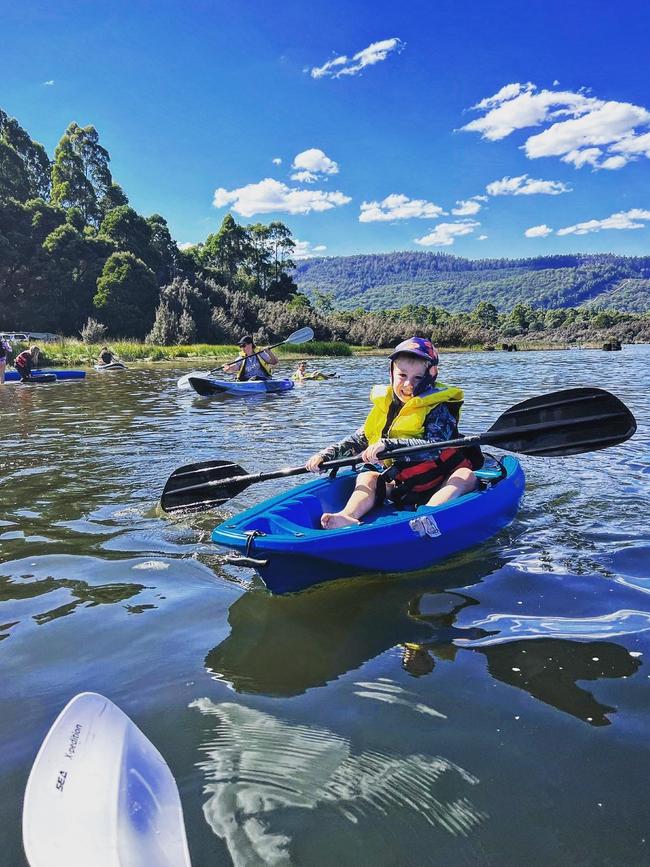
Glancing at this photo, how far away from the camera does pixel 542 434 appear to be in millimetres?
4625

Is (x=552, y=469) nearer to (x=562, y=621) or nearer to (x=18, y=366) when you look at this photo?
(x=562, y=621)

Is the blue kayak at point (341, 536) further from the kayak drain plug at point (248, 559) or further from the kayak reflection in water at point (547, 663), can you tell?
the kayak reflection in water at point (547, 663)

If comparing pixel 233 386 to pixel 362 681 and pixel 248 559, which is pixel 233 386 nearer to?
pixel 248 559

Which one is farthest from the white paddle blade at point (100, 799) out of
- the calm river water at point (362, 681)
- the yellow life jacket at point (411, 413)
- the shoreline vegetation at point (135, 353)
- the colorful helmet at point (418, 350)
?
the shoreline vegetation at point (135, 353)

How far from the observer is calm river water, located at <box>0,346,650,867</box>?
1792 mm

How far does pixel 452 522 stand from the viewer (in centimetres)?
369

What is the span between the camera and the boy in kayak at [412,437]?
4.31 metres

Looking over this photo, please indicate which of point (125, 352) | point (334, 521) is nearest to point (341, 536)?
point (334, 521)

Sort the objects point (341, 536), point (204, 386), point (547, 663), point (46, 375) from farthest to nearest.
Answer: point (46, 375) < point (204, 386) < point (341, 536) < point (547, 663)

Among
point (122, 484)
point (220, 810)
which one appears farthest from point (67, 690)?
point (122, 484)

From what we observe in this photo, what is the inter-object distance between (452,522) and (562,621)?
2.75 feet

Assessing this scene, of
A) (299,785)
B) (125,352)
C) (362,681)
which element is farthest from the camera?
(125,352)

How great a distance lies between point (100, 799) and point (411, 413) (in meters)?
3.27

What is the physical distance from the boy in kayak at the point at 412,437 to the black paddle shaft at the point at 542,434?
26 centimetres
